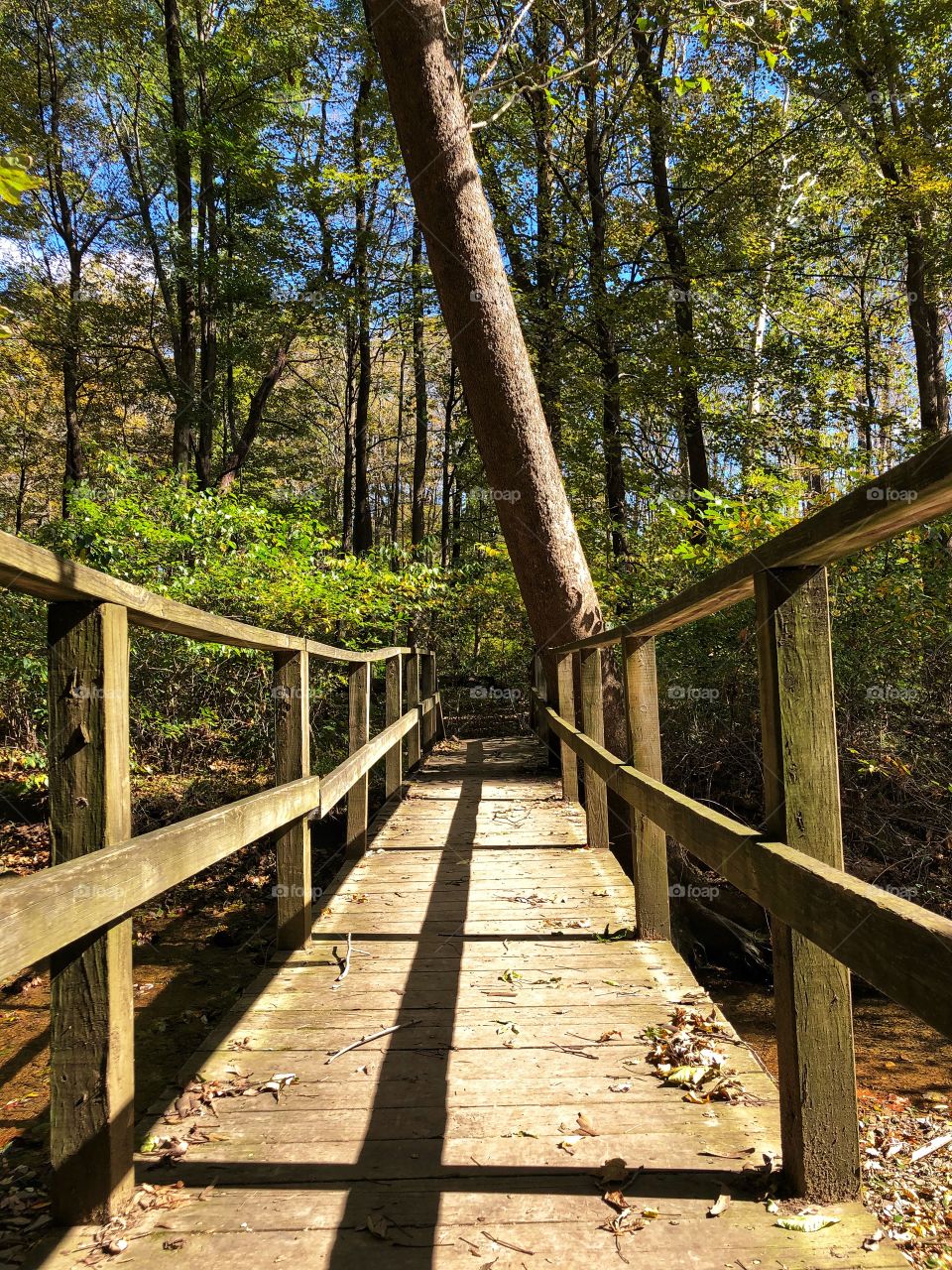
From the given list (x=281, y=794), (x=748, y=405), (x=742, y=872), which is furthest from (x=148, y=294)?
(x=742, y=872)

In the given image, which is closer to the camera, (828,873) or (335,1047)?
(828,873)

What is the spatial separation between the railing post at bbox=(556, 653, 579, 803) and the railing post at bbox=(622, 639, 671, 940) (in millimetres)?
2475

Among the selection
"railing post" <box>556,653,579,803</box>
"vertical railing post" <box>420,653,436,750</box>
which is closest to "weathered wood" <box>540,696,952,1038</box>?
"railing post" <box>556,653,579,803</box>

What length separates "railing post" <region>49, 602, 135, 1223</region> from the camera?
1719mm

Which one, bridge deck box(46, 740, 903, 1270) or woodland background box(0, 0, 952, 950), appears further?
woodland background box(0, 0, 952, 950)

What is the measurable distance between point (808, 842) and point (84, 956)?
5.24 feet

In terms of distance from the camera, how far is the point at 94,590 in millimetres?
1678

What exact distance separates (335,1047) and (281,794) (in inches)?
34.6

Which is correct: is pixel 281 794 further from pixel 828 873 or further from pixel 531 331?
pixel 531 331

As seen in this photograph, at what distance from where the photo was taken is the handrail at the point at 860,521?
1152 millimetres

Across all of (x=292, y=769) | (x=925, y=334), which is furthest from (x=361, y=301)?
(x=292, y=769)

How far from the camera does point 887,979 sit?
4.13ft

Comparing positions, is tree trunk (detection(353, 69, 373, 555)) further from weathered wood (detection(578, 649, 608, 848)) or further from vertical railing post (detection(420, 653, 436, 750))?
weathered wood (detection(578, 649, 608, 848))

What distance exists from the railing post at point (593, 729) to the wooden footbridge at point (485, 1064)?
2035 millimetres
